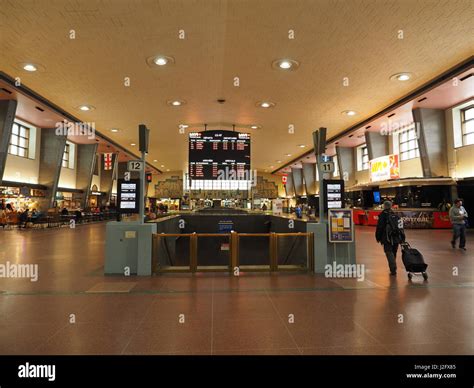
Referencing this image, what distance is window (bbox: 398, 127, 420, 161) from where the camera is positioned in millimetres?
18672

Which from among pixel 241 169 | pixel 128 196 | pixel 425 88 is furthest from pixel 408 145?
pixel 128 196

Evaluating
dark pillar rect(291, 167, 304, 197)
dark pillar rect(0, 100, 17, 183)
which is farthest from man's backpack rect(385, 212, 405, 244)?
dark pillar rect(291, 167, 304, 197)

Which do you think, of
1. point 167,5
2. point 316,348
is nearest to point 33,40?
point 167,5

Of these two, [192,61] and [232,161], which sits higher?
[192,61]

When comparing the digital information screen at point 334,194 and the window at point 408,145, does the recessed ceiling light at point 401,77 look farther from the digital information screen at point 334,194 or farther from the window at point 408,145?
the window at point 408,145

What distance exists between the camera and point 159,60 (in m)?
9.16

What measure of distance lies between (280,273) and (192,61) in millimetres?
6639

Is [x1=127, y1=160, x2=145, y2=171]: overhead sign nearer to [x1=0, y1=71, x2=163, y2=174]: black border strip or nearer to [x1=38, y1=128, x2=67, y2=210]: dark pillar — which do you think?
[x1=0, y1=71, x2=163, y2=174]: black border strip

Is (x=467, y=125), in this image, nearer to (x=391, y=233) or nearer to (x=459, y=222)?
(x=459, y=222)

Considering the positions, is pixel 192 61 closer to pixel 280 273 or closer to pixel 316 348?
pixel 280 273

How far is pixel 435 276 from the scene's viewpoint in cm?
587

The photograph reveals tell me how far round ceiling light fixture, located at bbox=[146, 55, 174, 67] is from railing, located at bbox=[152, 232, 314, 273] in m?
5.11

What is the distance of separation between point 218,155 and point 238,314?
9.87 metres
